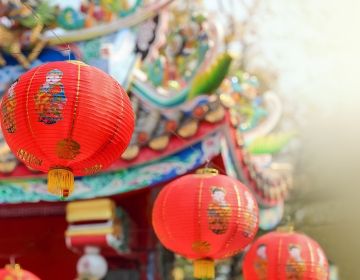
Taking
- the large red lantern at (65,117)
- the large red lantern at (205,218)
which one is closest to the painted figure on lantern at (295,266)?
the large red lantern at (205,218)

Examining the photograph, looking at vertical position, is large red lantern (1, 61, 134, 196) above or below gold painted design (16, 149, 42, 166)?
above

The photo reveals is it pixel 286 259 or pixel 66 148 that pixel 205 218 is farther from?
pixel 66 148

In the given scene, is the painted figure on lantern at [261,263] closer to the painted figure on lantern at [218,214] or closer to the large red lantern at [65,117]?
the painted figure on lantern at [218,214]

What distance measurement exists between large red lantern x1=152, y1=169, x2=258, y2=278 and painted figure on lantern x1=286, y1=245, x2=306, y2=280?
54cm

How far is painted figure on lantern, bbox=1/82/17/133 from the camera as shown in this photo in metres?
3.29

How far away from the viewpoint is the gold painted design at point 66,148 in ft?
10.5

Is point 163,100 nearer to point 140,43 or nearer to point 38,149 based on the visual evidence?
point 140,43

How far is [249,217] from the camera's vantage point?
13.9 ft

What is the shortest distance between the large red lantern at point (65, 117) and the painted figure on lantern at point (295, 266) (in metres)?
1.86

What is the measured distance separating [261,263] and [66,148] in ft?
6.99

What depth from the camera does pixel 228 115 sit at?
16.5ft

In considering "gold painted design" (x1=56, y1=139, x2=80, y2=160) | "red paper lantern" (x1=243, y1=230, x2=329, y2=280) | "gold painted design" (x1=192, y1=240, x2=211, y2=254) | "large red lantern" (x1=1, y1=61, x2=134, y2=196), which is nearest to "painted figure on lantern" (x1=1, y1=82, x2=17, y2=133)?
"large red lantern" (x1=1, y1=61, x2=134, y2=196)

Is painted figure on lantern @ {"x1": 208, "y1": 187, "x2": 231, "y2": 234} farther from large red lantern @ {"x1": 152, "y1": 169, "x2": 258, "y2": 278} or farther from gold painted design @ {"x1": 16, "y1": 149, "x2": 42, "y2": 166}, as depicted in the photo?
gold painted design @ {"x1": 16, "y1": 149, "x2": 42, "y2": 166}

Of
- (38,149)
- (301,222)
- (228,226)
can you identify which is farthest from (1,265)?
(301,222)
